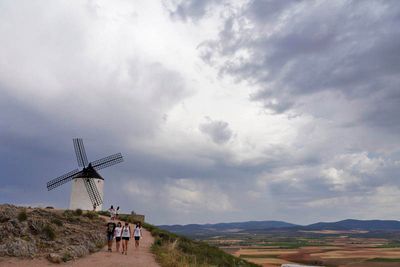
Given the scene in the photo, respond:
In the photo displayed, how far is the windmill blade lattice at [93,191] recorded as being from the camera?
147 feet

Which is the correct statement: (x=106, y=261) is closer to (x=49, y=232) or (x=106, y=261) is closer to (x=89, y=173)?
(x=49, y=232)

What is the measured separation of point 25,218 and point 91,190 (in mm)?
19137

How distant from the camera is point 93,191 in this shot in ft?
148

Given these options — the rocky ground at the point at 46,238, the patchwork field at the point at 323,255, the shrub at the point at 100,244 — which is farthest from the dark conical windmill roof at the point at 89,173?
→ the patchwork field at the point at 323,255

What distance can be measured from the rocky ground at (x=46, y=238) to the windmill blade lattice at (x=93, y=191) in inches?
586

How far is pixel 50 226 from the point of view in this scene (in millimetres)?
25047

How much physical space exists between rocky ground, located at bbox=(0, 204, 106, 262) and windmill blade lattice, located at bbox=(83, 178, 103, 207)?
14.9m

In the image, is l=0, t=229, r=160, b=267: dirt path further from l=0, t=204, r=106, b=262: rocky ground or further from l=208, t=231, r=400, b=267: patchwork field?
l=208, t=231, r=400, b=267: patchwork field

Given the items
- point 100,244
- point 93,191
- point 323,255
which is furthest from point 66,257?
point 323,255

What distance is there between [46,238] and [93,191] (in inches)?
864

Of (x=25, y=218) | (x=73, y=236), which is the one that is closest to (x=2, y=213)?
(x=25, y=218)

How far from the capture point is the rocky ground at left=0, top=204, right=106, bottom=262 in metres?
20.2

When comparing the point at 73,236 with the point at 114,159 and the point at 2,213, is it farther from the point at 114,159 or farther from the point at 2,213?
the point at 114,159

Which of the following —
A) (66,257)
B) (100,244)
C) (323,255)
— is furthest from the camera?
(323,255)
